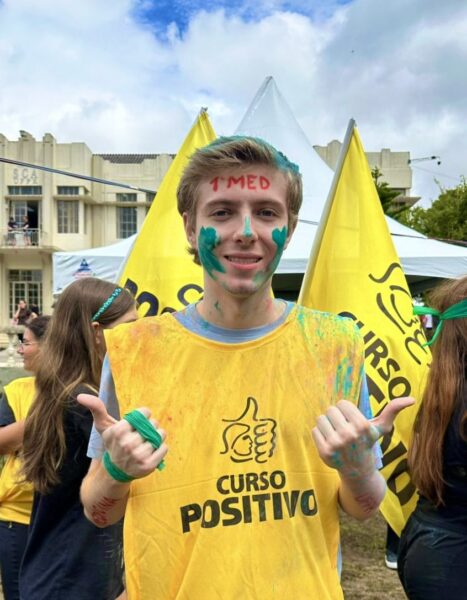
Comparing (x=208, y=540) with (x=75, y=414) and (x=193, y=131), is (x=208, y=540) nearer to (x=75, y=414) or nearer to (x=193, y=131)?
(x=75, y=414)

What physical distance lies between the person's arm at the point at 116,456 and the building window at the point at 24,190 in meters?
30.6

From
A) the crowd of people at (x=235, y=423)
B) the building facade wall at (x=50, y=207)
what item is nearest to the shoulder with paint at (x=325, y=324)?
the crowd of people at (x=235, y=423)

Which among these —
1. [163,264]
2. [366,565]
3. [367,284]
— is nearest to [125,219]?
[163,264]

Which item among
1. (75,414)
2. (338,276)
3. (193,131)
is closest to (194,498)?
(75,414)

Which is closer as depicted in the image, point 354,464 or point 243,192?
point 354,464

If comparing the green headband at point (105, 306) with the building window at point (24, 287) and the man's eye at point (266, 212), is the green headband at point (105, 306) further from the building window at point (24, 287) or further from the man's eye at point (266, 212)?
the building window at point (24, 287)

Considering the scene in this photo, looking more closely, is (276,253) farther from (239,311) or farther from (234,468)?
(234,468)

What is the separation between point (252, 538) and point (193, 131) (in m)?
3.05

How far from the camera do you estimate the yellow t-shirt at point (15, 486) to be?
7.35 ft

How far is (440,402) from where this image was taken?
6.66ft

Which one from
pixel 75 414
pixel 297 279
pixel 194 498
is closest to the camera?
pixel 194 498

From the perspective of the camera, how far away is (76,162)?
1155 inches

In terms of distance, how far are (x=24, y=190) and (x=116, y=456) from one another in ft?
102

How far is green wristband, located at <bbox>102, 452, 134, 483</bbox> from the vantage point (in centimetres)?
109
